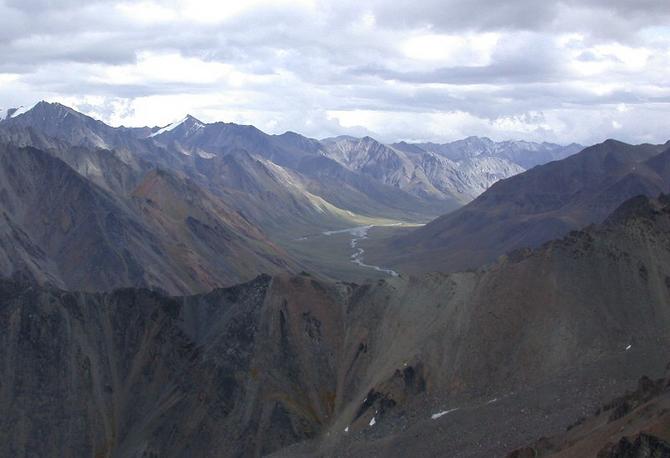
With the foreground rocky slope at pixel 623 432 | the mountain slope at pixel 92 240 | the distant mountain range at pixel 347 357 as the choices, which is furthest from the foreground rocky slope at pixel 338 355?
the mountain slope at pixel 92 240

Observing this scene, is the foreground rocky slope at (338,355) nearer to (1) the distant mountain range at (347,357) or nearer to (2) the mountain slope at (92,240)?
(1) the distant mountain range at (347,357)

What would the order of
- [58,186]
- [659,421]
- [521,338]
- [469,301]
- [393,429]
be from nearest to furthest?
[659,421] → [393,429] → [521,338] → [469,301] → [58,186]

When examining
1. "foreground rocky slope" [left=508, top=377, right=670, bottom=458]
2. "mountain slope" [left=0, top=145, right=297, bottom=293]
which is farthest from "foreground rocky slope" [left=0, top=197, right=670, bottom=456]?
"mountain slope" [left=0, top=145, right=297, bottom=293]

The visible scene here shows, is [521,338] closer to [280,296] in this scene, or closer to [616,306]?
[616,306]

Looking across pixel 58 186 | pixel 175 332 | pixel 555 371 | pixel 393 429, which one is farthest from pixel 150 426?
pixel 58 186

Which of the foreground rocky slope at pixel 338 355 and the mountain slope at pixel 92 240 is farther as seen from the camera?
the mountain slope at pixel 92 240

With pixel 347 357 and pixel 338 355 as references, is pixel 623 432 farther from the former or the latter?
pixel 338 355

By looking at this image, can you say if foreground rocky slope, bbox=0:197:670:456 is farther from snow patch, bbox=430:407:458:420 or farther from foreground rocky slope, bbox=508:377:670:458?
foreground rocky slope, bbox=508:377:670:458

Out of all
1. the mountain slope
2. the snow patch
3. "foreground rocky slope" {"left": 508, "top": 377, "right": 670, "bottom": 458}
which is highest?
the mountain slope

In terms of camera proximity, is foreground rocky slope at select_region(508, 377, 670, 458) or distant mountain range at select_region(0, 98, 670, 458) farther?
distant mountain range at select_region(0, 98, 670, 458)
